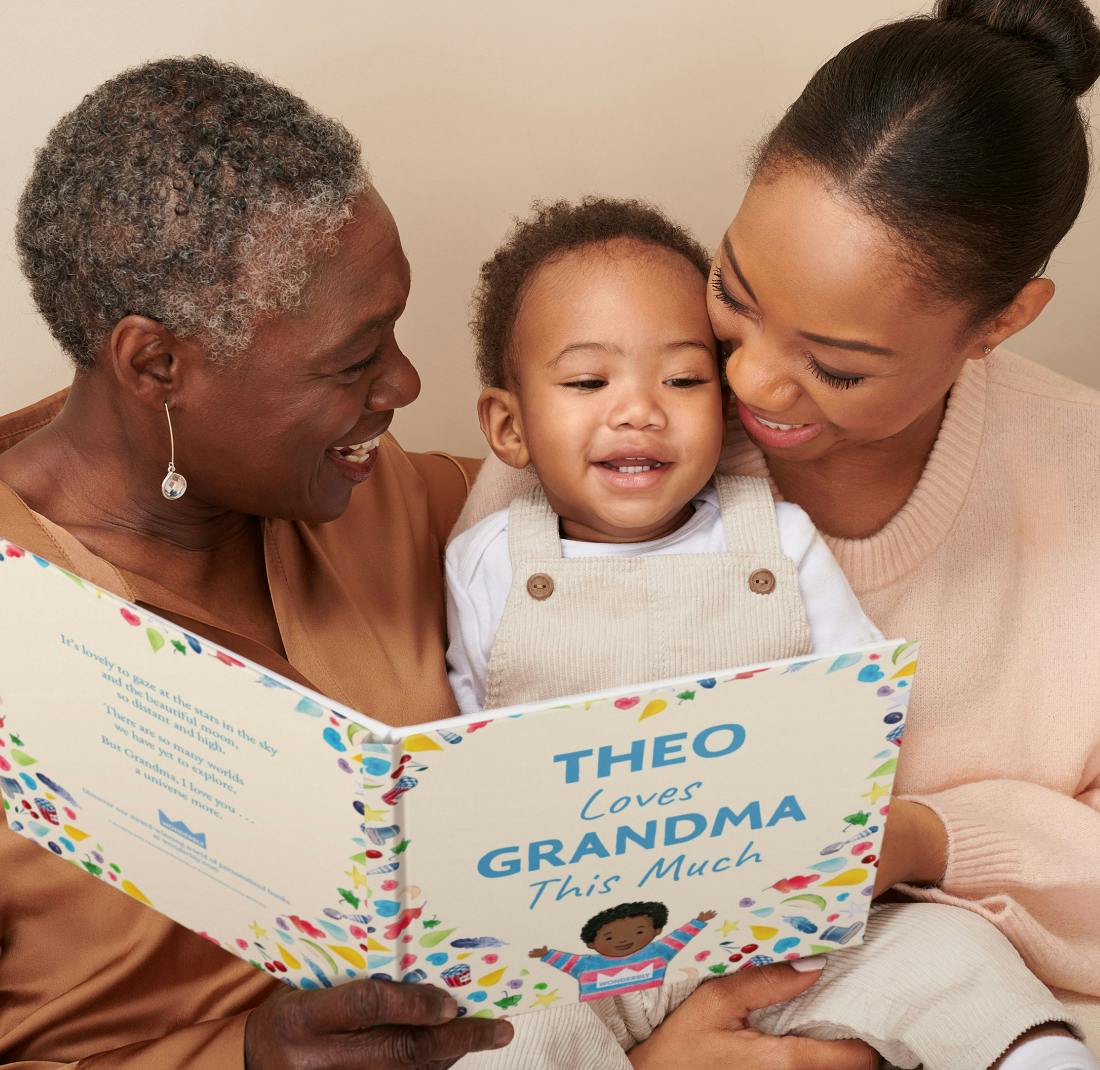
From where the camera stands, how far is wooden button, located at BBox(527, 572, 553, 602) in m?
1.75

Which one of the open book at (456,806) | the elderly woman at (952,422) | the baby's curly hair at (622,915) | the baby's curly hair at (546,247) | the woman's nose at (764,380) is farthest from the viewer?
the baby's curly hair at (546,247)

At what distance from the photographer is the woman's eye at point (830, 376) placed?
5.21 ft

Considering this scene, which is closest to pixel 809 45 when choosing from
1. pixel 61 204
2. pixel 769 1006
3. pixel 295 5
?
pixel 295 5

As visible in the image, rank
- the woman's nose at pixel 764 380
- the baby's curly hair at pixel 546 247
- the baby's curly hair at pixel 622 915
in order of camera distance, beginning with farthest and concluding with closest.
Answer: the baby's curly hair at pixel 546 247, the woman's nose at pixel 764 380, the baby's curly hair at pixel 622 915

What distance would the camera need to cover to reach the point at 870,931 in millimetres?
1689

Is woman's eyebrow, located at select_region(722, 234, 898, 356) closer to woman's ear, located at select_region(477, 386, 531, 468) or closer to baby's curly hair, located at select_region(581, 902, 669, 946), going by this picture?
woman's ear, located at select_region(477, 386, 531, 468)

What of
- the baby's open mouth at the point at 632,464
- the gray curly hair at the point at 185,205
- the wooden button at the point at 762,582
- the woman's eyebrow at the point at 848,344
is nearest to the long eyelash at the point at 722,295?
the woman's eyebrow at the point at 848,344

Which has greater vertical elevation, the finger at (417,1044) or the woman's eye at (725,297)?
the woman's eye at (725,297)

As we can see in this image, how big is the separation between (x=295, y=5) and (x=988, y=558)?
138 centimetres

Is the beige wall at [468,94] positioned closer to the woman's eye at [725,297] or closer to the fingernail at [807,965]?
the woman's eye at [725,297]

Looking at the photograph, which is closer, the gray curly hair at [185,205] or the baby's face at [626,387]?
the gray curly hair at [185,205]

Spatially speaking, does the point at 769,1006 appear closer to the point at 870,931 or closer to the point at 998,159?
the point at 870,931

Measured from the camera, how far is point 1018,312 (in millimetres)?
1635

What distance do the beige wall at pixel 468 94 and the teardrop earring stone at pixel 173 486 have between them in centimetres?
81
